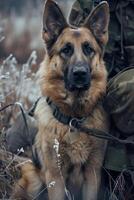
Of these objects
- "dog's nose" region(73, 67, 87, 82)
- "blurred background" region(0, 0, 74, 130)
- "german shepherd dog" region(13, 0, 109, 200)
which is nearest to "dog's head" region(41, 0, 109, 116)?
"german shepherd dog" region(13, 0, 109, 200)

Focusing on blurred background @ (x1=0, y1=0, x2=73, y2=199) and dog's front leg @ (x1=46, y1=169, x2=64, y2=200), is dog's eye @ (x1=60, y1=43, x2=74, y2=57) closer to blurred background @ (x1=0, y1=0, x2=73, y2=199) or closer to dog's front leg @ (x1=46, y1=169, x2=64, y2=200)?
blurred background @ (x1=0, y1=0, x2=73, y2=199)

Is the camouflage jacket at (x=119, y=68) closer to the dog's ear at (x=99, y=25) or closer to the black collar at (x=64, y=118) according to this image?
the dog's ear at (x=99, y=25)

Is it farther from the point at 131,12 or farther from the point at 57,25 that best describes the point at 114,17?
the point at 57,25

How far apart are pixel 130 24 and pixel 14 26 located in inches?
305

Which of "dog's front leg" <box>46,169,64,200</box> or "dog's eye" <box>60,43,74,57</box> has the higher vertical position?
"dog's eye" <box>60,43,74,57</box>

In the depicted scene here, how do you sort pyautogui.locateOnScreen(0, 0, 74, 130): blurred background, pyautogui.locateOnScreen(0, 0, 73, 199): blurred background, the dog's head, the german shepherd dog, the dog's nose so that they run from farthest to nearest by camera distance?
pyautogui.locateOnScreen(0, 0, 74, 130): blurred background → pyautogui.locateOnScreen(0, 0, 73, 199): blurred background → the dog's head → the german shepherd dog → the dog's nose

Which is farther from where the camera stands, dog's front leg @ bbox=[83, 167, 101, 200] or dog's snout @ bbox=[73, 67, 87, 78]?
dog's front leg @ bbox=[83, 167, 101, 200]

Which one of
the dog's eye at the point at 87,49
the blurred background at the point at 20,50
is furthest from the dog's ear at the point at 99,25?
the blurred background at the point at 20,50

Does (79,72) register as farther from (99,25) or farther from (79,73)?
(99,25)

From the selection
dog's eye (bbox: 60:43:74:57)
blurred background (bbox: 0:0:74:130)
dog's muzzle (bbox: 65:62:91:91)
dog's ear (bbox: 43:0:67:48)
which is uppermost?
dog's ear (bbox: 43:0:67:48)

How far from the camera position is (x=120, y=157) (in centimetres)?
522

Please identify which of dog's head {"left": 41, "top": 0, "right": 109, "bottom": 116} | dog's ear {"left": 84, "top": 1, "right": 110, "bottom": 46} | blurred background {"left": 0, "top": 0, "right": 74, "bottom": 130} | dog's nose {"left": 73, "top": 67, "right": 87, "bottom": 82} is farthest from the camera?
blurred background {"left": 0, "top": 0, "right": 74, "bottom": 130}

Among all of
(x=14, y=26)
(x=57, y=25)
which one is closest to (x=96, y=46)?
(x=57, y=25)

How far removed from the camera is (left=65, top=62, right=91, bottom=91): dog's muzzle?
495 cm
